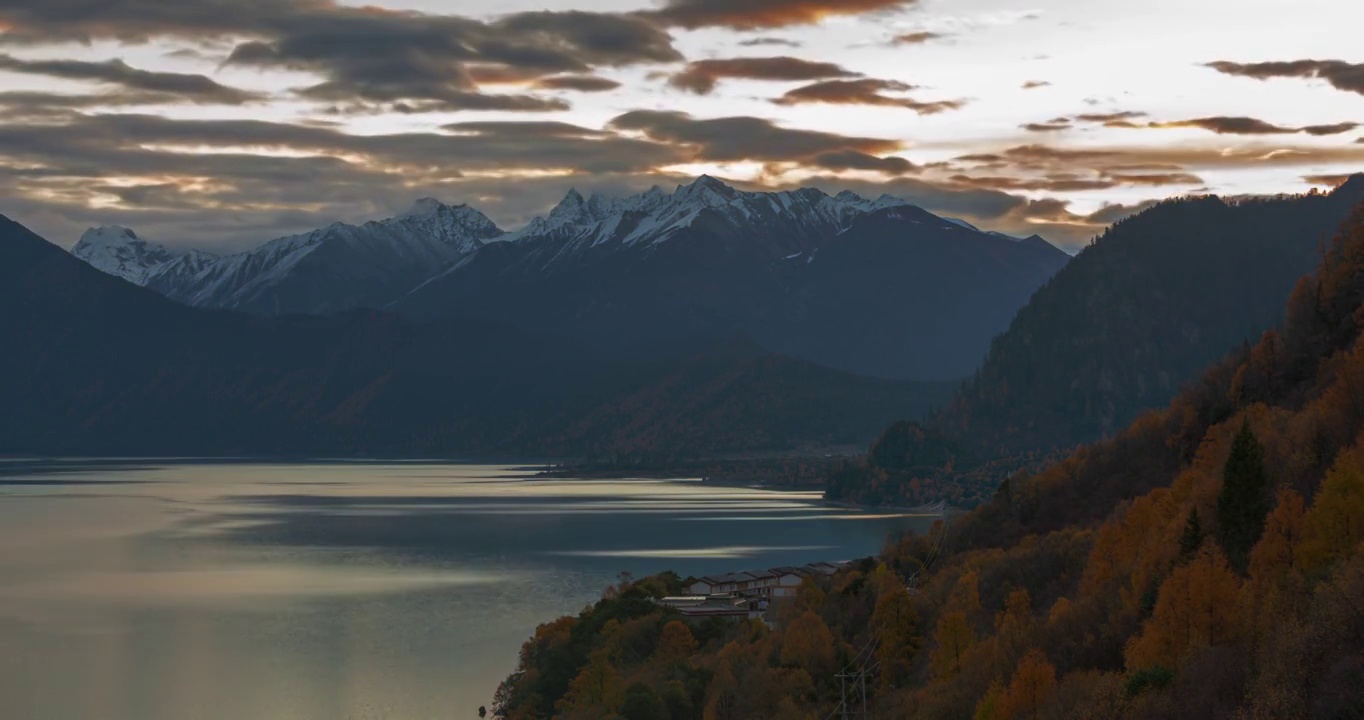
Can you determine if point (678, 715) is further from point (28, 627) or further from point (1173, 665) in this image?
point (28, 627)

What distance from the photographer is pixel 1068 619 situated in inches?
2320

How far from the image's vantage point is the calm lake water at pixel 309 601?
8269cm

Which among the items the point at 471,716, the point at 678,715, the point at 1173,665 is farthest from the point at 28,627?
the point at 1173,665

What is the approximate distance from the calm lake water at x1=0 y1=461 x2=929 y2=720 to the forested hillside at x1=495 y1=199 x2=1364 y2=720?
1285 centimetres

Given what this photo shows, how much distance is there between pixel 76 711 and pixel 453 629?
1078 inches

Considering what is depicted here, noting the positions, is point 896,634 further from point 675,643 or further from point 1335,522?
point 1335,522

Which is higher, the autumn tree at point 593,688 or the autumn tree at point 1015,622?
the autumn tree at point 1015,622

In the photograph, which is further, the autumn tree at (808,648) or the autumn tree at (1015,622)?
the autumn tree at (808,648)

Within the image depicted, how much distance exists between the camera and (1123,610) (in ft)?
189

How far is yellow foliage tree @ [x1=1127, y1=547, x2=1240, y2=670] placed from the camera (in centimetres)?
4988

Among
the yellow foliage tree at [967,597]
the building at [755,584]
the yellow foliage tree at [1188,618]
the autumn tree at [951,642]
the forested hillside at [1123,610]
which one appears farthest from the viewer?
the building at [755,584]

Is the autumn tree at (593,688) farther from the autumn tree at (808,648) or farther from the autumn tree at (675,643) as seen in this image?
the autumn tree at (808,648)

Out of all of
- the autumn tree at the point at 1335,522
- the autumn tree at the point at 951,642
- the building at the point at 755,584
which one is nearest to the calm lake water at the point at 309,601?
the building at the point at 755,584

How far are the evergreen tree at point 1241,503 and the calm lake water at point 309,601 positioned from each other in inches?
1374
